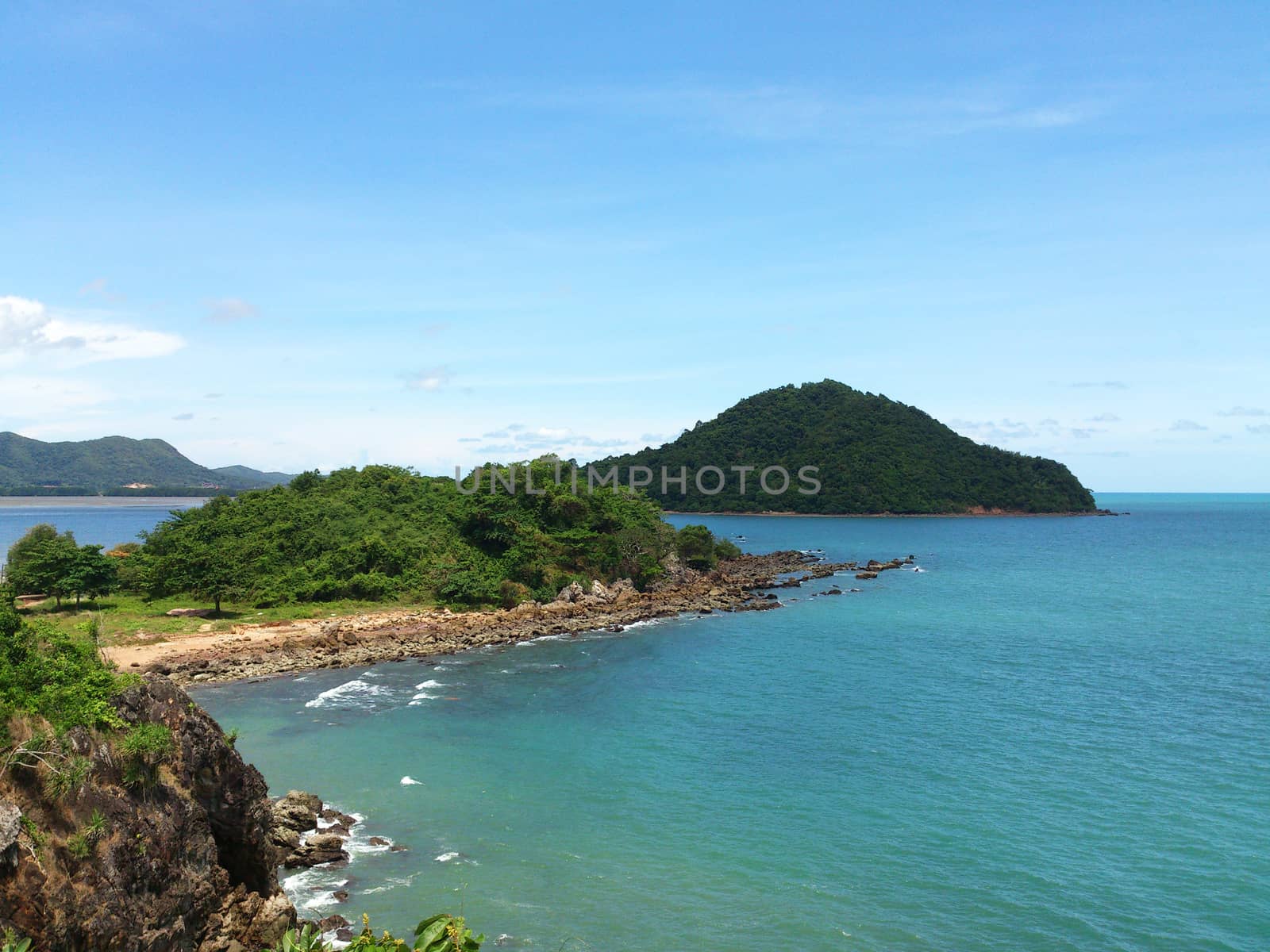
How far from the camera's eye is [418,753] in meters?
24.9

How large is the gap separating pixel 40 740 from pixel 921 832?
18.0 metres

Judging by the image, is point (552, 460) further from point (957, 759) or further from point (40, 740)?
point (40, 740)

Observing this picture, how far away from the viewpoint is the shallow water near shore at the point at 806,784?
53.1ft

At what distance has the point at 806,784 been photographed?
74.5 ft

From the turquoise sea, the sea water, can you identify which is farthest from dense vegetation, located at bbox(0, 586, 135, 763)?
the sea water

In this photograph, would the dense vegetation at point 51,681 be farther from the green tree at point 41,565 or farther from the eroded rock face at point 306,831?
the green tree at point 41,565

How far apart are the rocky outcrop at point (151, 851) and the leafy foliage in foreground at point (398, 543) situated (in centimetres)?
3126

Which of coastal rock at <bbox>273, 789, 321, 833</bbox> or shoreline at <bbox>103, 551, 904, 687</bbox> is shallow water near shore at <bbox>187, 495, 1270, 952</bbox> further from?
shoreline at <bbox>103, 551, 904, 687</bbox>

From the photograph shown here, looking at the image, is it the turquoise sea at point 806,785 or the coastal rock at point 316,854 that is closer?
the turquoise sea at point 806,785

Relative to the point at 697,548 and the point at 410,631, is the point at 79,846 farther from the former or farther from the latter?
the point at 697,548

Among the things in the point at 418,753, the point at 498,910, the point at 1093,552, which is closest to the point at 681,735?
the point at 418,753

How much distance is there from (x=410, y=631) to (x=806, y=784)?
83.5 ft

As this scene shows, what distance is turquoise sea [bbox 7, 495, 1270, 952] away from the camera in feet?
53.0

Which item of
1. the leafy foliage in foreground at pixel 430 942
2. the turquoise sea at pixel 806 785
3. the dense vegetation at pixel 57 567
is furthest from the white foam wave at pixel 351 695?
the leafy foliage in foreground at pixel 430 942
